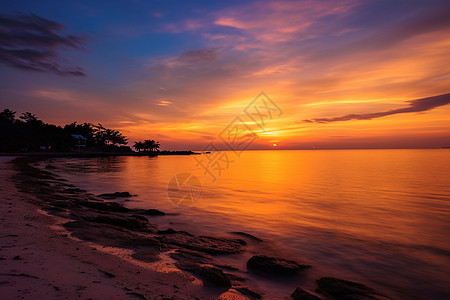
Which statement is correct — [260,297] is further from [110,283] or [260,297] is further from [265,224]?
[265,224]

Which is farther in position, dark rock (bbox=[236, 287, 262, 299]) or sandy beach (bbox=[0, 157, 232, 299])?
dark rock (bbox=[236, 287, 262, 299])

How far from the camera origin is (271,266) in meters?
6.55

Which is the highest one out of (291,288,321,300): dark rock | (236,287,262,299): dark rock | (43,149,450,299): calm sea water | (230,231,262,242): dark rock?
→ (291,288,321,300): dark rock

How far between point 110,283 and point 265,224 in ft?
33.3

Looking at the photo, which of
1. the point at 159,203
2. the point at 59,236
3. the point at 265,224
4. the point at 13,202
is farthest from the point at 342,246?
the point at 13,202

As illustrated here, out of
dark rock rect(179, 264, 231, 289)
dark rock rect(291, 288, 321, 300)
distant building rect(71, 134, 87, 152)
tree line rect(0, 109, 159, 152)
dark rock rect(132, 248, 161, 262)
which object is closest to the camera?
dark rock rect(291, 288, 321, 300)

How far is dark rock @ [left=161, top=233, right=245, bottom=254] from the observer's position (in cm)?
768

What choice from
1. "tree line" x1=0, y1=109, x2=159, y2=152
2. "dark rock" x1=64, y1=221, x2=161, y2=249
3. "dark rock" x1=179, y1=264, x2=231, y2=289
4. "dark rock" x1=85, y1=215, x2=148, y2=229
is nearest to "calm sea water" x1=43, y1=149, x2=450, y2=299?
"dark rock" x1=179, y1=264, x2=231, y2=289

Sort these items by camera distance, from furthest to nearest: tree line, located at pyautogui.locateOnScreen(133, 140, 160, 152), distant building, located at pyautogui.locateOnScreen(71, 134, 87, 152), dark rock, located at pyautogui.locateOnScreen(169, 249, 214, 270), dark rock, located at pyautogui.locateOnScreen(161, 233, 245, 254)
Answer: tree line, located at pyautogui.locateOnScreen(133, 140, 160, 152)
distant building, located at pyautogui.locateOnScreen(71, 134, 87, 152)
dark rock, located at pyautogui.locateOnScreen(161, 233, 245, 254)
dark rock, located at pyautogui.locateOnScreen(169, 249, 214, 270)

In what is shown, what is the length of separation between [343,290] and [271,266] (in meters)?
1.91

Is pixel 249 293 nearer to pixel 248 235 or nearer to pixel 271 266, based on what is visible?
pixel 271 266

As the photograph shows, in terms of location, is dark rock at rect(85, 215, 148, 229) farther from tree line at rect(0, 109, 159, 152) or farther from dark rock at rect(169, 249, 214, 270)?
tree line at rect(0, 109, 159, 152)

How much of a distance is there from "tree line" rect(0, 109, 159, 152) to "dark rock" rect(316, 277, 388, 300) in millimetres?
94490

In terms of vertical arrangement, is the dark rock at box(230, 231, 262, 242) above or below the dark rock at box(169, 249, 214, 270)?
below
